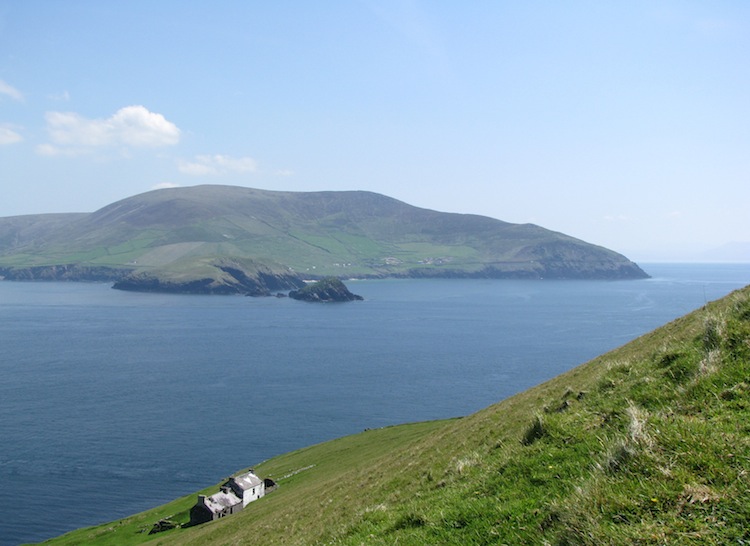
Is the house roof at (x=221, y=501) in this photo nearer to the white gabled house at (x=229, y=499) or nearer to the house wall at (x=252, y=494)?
the white gabled house at (x=229, y=499)

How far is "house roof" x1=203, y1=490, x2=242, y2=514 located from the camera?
56.3 m

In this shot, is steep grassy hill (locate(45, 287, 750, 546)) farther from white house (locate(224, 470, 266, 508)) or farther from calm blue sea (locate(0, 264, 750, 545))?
calm blue sea (locate(0, 264, 750, 545))

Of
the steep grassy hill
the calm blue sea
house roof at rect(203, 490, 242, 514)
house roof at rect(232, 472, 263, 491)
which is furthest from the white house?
the steep grassy hill

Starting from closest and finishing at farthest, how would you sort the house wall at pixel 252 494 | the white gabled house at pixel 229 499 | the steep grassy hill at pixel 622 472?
the steep grassy hill at pixel 622 472 < the white gabled house at pixel 229 499 < the house wall at pixel 252 494

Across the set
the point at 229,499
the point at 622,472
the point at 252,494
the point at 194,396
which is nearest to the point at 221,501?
the point at 229,499

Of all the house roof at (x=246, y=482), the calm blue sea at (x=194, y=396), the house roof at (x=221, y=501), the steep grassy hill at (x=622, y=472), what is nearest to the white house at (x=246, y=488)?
the house roof at (x=246, y=482)

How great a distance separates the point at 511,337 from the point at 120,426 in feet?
441

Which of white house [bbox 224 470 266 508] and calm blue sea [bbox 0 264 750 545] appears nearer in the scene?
white house [bbox 224 470 266 508]

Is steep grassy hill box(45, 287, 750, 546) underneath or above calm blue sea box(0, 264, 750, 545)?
above

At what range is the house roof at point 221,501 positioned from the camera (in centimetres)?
5628

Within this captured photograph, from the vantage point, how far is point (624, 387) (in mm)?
13883

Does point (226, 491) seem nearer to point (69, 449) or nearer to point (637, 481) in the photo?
point (69, 449)

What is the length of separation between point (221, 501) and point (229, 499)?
3.12ft

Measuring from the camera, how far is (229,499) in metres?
58.4
